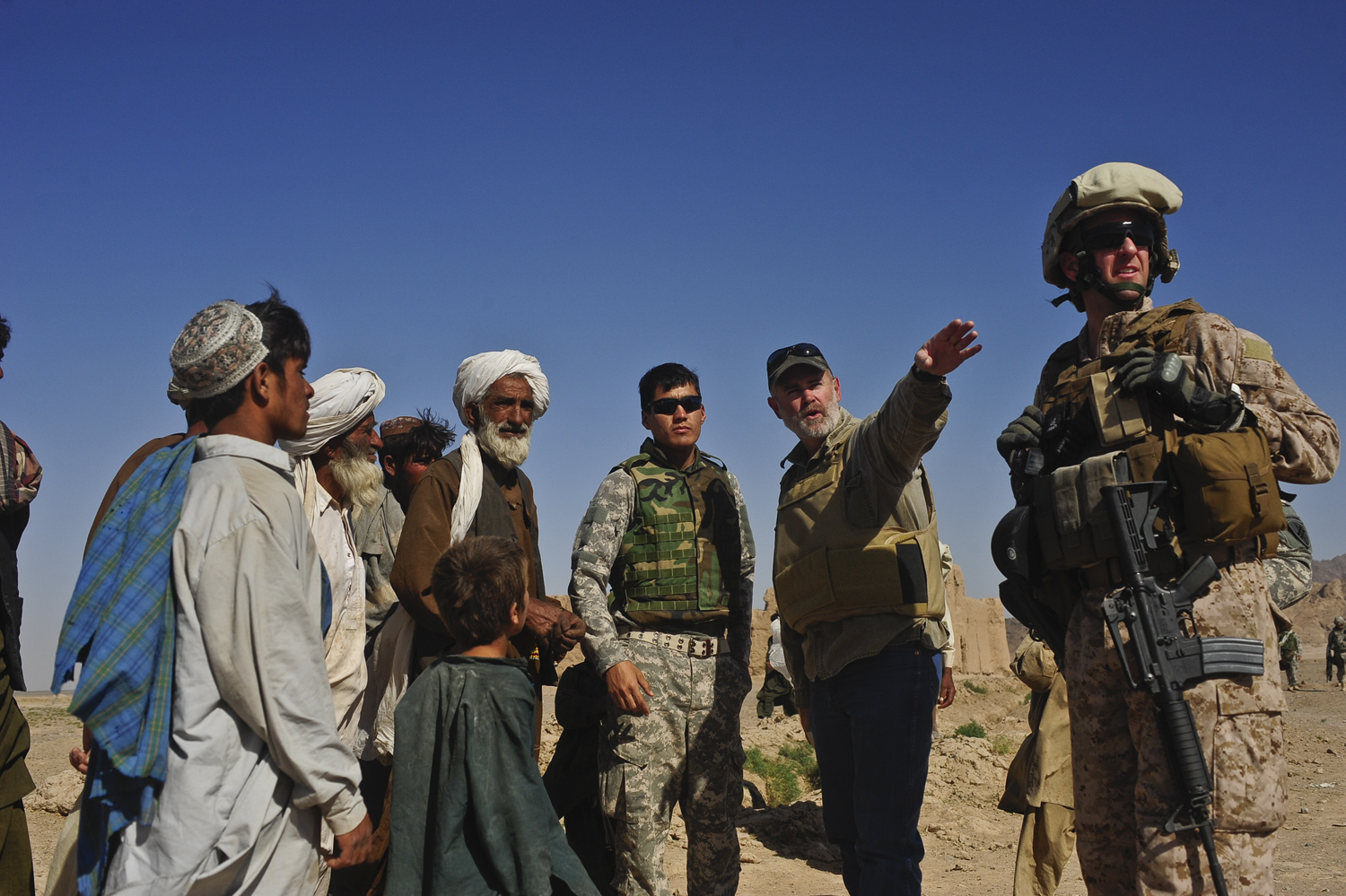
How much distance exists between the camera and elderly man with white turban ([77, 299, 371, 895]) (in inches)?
80.0

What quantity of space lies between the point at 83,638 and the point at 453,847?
1.18 m

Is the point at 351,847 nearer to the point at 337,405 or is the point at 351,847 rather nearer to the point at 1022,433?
the point at 337,405

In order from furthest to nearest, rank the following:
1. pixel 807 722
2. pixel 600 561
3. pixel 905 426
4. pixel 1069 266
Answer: pixel 807 722, pixel 600 561, pixel 1069 266, pixel 905 426

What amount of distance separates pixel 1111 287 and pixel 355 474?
3017 millimetres

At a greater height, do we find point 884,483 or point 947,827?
point 884,483

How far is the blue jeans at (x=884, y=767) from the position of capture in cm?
353

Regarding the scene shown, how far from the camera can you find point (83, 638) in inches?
82.0

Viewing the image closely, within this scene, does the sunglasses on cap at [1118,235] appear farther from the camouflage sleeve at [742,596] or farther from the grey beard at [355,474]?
the grey beard at [355,474]

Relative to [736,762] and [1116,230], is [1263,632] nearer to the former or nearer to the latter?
[1116,230]

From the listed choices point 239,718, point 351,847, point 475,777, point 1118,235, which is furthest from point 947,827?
point 239,718

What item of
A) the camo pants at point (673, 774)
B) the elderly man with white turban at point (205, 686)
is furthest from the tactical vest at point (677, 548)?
the elderly man with white turban at point (205, 686)

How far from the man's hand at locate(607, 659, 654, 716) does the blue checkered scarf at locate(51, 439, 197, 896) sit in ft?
6.39

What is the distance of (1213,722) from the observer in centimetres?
275

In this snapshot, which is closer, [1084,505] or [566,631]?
[1084,505]
